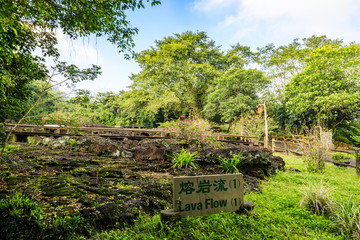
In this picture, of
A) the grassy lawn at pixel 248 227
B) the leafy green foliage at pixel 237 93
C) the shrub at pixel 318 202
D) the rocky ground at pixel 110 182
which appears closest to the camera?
the grassy lawn at pixel 248 227

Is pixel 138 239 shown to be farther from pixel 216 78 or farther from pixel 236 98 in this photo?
pixel 216 78

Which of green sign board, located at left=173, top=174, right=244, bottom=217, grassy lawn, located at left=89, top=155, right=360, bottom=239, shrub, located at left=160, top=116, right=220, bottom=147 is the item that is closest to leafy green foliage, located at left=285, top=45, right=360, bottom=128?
shrub, located at left=160, top=116, right=220, bottom=147

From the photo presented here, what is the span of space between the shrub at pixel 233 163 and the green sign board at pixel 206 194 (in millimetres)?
2212

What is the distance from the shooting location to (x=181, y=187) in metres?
2.10

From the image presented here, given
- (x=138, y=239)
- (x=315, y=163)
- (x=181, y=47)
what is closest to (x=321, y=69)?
(x=315, y=163)

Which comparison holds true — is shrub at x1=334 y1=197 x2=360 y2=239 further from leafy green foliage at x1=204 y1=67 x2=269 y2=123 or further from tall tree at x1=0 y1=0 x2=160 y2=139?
leafy green foliage at x1=204 y1=67 x2=269 y2=123

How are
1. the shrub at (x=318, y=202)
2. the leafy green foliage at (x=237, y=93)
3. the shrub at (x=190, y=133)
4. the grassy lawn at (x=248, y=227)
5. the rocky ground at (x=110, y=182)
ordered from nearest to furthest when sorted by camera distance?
the grassy lawn at (x=248, y=227)
the rocky ground at (x=110, y=182)
the shrub at (x=318, y=202)
the shrub at (x=190, y=133)
the leafy green foliage at (x=237, y=93)

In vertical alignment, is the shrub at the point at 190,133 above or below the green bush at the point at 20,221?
above

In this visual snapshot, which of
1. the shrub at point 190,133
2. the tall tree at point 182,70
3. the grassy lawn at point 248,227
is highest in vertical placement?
the tall tree at point 182,70

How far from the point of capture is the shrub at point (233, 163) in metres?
4.56

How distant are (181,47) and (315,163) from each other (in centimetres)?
1428

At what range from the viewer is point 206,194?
86.8 inches

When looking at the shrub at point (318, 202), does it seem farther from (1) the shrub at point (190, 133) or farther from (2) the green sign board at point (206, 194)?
(1) the shrub at point (190, 133)

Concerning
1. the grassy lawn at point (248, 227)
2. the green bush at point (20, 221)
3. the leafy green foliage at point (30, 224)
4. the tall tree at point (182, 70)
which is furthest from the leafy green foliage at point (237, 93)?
the green bush at point (20, 221)
